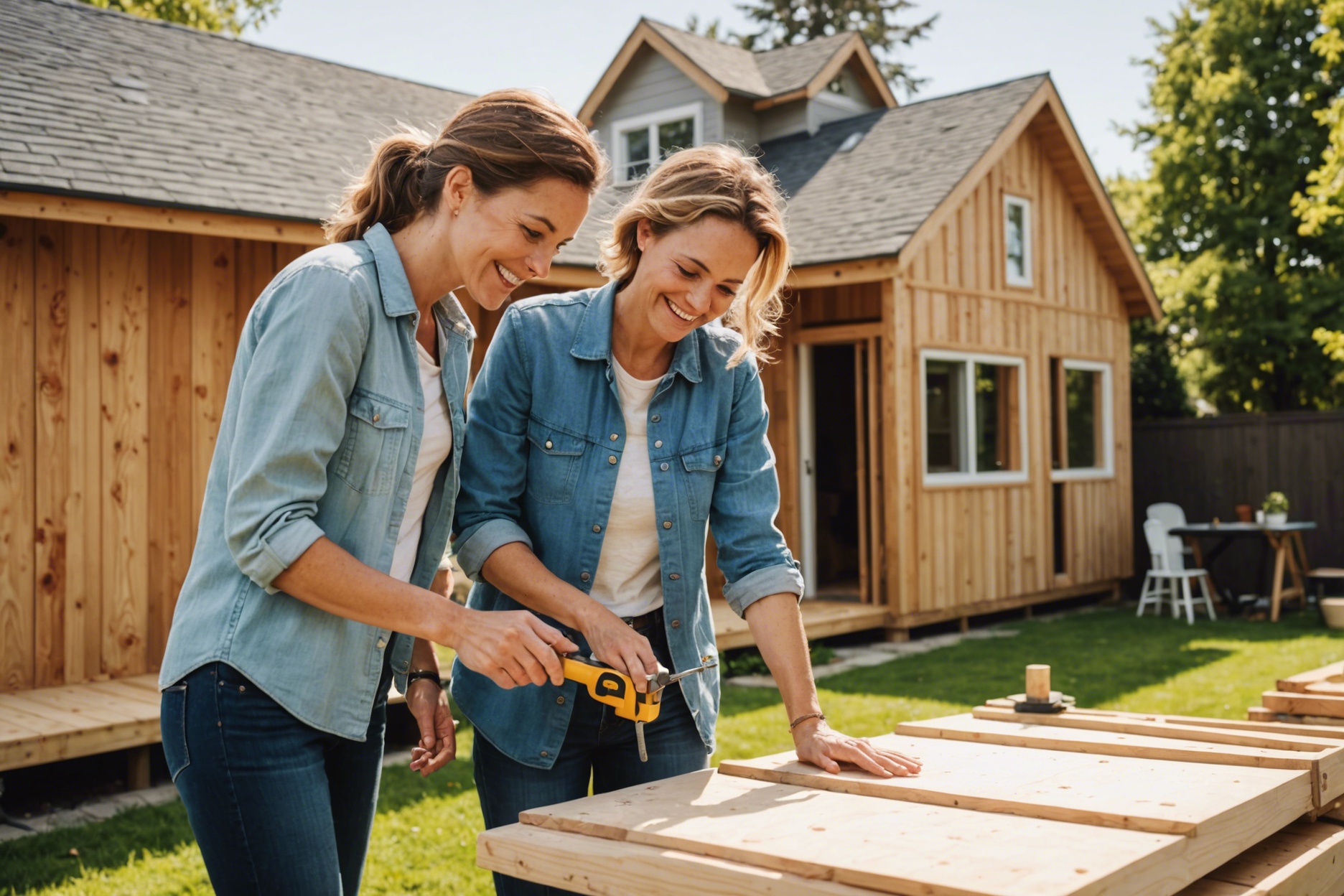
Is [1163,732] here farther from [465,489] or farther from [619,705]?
[465,489]

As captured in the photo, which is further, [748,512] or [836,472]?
[836,472]

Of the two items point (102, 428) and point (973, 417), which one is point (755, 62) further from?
point (102, 428)

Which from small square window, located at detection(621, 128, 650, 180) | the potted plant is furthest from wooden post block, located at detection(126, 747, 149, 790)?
the potted plant

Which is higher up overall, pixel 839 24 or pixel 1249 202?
pixel 839 24

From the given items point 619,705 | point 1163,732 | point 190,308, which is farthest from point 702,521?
point 190,308

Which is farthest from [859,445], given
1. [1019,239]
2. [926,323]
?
[1019,239]

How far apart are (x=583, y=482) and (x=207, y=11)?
954 inches

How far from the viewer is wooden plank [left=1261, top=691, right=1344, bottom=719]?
342 centimetres

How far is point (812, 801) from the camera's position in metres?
Answer: 2.05

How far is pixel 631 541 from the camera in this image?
2379 mm

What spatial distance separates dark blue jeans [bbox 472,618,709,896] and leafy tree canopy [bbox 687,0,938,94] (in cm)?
3065

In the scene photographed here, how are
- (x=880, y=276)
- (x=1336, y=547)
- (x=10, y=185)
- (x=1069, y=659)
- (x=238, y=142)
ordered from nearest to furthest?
(x=10, y=185), (x=238, y=142), (x=1069, y=659), (x=880, y=276), (x=1336, y=547)

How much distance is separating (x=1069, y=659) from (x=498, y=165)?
8645mm

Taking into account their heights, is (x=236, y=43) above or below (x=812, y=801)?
above
